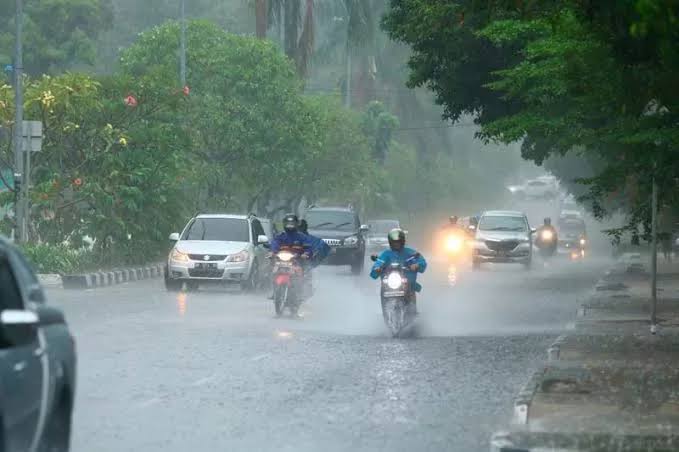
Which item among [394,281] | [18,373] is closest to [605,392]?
[394,281]

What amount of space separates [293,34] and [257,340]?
Result: 4091cm

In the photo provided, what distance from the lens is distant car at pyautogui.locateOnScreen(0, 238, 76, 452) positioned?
294 inches

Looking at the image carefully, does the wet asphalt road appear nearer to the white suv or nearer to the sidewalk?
the sidewalk

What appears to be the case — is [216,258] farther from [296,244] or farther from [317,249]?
[296,244]

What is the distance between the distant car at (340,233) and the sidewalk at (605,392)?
18760 millimetres

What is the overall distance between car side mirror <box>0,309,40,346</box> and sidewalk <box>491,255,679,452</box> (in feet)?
13.9

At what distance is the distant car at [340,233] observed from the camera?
43469 mm

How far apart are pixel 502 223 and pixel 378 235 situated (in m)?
12.8

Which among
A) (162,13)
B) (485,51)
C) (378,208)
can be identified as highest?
(162,13)

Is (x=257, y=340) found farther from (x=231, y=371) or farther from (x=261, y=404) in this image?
(x=261, y=404)

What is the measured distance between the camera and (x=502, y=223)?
49.3 m

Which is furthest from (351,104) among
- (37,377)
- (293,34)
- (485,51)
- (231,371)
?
(37,377)

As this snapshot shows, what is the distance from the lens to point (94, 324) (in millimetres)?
22906

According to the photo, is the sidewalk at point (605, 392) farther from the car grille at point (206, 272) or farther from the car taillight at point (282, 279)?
the car grille at point (206, 272)
